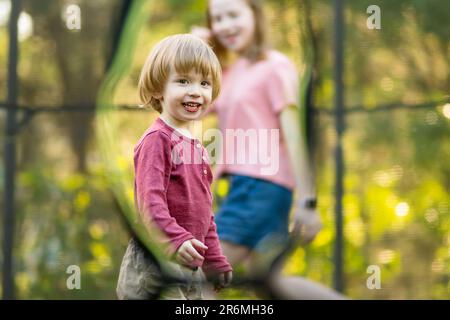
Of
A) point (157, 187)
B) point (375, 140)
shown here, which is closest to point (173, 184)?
point (157, 187)

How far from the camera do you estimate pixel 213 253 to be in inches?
70.2

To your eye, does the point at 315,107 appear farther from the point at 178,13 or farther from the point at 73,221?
the point at 73,221

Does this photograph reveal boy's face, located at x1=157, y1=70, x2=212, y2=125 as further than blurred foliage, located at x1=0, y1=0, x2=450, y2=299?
No

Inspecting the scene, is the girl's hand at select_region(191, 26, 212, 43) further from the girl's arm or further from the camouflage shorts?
the camouflage shorts

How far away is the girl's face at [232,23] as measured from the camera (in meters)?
2.44

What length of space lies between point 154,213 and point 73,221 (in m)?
1.07

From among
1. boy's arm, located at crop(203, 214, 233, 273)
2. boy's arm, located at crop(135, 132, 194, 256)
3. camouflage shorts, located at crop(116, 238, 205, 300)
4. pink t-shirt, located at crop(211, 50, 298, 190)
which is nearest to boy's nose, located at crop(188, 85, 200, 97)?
boy's arm, located at crop(135, 132, 194, 256)

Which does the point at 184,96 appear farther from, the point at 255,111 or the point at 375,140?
the point at 375,140

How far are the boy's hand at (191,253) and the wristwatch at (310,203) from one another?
847 mm

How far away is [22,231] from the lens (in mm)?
2711

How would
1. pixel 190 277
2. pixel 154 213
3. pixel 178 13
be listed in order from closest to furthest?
pixel 154 213
pixel 190 277
pixel 178 13

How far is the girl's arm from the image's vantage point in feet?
8.16

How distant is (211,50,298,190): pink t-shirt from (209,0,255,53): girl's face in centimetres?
5
